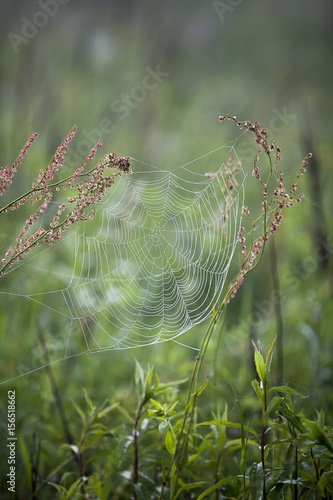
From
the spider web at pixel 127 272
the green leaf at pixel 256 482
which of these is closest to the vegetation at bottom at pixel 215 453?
the green leaf at pixel 256 482

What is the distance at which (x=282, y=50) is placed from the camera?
2.19 metres

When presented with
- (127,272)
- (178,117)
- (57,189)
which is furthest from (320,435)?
(178,117)

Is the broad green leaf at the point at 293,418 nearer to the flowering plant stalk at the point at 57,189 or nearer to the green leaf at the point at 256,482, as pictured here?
the green leaf at the point at 256,482

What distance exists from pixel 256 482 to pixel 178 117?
1730mm

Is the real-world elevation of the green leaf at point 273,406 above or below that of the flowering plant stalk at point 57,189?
below

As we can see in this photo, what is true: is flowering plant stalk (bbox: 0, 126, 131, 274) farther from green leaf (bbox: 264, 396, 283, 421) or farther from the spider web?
the spider web

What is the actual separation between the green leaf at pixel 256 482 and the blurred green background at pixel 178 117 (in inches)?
15.1

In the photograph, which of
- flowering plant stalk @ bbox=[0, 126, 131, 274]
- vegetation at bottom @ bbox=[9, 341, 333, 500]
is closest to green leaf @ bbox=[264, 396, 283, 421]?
vegetation at bottom @ bbox=[9, 341, 333, 500]

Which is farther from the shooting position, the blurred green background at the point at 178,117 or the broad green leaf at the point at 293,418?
the blurred green background at the point at 178,117

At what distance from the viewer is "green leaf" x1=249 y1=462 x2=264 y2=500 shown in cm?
44

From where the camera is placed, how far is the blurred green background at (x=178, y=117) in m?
1.12

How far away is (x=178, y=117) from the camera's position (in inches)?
78.4

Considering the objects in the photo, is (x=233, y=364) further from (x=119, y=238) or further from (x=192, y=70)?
(x=192, y=70)

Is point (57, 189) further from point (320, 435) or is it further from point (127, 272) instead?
point (127, 272)
